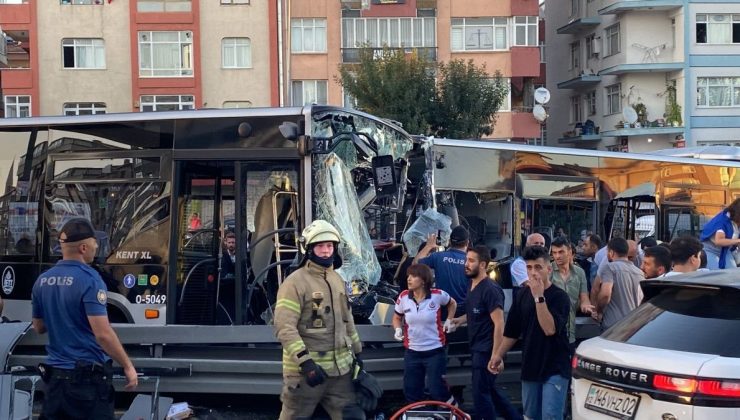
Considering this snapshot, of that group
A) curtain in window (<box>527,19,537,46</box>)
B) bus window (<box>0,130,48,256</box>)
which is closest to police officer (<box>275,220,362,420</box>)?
bus window (<box>0,130,48,256</box>)

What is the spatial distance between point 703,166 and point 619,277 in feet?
26.6

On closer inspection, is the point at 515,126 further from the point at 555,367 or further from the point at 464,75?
the point at 555,367

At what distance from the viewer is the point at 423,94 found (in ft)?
108

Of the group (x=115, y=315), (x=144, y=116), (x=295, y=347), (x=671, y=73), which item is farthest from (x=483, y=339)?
(x=671, y=73)

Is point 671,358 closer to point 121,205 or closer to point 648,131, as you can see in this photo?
point 121,205

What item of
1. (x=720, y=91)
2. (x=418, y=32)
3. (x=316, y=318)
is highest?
(x=418, y=32)

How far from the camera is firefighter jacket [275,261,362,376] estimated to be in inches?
231

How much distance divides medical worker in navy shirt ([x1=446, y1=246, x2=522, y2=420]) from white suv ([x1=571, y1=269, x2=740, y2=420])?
1658 millimetres

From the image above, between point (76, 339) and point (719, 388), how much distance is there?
3765 millimetres

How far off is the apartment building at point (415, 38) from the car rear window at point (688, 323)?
32.9 metres

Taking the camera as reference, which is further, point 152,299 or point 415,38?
point 415,38

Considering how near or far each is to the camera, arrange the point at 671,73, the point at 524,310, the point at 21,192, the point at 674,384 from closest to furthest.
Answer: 1. the point at 674,384
2. the point at 524,310
3. the point at 21,192
4. the point at 671,73

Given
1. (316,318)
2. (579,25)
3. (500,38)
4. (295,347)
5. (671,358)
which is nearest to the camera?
(671,358)

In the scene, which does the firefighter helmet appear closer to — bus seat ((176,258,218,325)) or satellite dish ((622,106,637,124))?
bus seat ((176,258,218,325))
